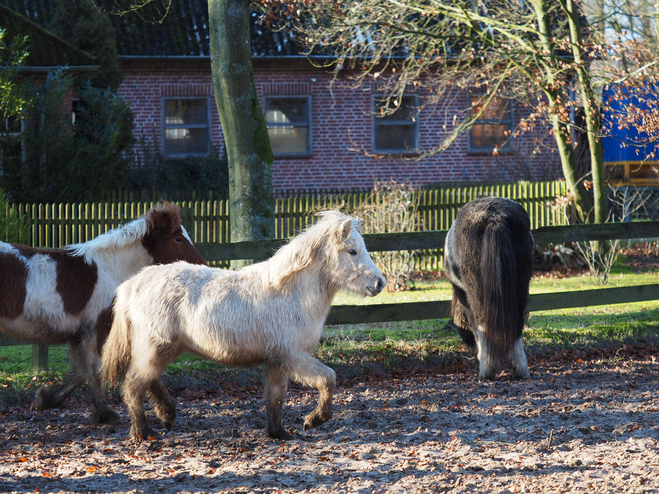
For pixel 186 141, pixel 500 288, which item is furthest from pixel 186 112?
pixel 500 288

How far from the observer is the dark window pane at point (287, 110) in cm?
1952

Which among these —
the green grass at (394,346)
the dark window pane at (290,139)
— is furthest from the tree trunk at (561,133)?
the dark window pane at (290,139)

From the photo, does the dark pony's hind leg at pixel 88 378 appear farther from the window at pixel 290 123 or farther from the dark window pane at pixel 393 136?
the dark window pane at pixel 393 136

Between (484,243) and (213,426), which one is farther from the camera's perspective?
(484,243)

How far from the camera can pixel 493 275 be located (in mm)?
5820

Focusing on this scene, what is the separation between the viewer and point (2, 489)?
147 inches

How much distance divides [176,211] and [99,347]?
119 centimetres

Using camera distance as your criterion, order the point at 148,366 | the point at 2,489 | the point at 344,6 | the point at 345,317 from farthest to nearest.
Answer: the point at 344,6
the point at 345,317
the point at 148,366
the point at 2,489

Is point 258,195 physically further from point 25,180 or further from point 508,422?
point 25,180

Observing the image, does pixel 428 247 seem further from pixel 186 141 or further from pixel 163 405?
pixel 186 141

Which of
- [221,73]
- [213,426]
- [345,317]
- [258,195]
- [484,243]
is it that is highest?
[221,73]

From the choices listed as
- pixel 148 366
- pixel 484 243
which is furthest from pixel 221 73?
pixel 148 366

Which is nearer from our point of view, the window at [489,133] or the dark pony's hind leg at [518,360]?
the dark pony's hind leg at [518,360]

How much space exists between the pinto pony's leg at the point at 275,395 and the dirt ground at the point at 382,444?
97 millimetres
